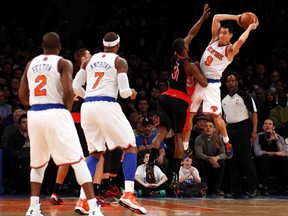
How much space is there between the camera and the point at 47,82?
918 cm

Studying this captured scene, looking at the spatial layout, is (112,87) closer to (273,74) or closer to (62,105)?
(62,105)

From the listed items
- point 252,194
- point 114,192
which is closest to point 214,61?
point 114,192

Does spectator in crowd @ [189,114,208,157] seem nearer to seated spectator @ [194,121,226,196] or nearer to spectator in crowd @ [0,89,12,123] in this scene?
seated spectator @ [194,121,226,196]

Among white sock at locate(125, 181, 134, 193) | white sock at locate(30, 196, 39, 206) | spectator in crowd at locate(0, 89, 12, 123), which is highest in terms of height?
spectator in crowd at locate(0, 89, 12, 123)

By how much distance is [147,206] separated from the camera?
11977mm

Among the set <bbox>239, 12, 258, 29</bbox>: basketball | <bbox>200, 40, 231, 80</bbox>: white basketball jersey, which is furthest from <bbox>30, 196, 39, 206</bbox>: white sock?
<bbox>239, 12, 258, 29</bbox>: basketball

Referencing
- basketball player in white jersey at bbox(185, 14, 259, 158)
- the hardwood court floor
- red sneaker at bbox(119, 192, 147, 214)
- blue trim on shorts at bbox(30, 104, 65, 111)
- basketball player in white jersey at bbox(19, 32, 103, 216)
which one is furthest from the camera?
basketball player in white jersey at bbox(185, 14, 259, 158)

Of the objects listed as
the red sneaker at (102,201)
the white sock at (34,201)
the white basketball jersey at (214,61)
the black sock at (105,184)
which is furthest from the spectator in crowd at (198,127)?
the white sock at (34,201)

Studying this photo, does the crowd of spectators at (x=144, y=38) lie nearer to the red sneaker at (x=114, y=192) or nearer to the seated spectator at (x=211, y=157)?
the seated spectator at (x=211, y=157)

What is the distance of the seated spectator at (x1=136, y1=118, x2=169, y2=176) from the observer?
15266mm

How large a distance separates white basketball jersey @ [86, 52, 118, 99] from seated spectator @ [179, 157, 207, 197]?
522 centimetres

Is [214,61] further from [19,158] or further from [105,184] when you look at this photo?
[19,158]

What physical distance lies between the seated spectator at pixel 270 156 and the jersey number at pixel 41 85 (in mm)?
7877

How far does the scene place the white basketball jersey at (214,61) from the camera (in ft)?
41.4
